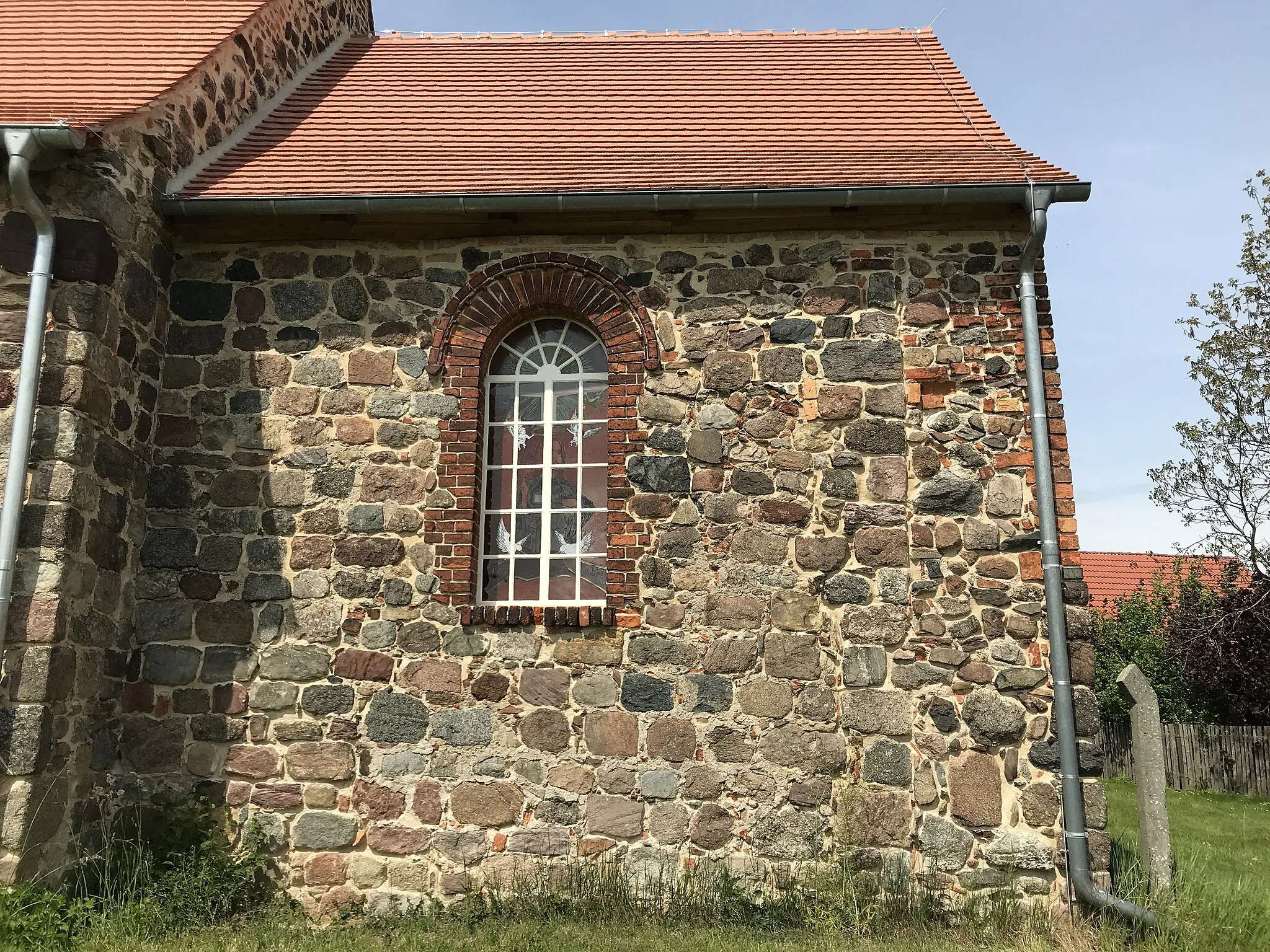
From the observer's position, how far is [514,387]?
629cm

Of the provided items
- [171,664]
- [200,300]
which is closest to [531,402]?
[200,300]

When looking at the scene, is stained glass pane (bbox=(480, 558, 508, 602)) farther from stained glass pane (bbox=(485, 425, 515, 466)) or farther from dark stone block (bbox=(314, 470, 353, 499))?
dark stone block (bbox=(314, 470, 353, 499))

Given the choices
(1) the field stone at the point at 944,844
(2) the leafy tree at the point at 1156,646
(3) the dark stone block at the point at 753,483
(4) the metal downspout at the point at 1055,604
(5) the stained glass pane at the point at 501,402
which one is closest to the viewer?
(4) the metal downspout at the point at 1055,604

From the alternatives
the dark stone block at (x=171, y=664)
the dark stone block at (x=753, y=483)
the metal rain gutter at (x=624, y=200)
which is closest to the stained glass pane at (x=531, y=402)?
the metal rain gutter at (x=624, y=200)

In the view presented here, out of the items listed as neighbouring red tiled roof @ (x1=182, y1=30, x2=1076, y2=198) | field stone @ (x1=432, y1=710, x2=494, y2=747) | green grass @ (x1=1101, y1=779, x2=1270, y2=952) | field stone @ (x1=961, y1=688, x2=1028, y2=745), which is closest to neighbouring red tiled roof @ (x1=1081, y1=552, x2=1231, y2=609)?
green grass @ (x1=1101, y1=779, x2=1270, y2=952)

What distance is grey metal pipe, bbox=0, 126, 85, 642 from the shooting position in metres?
4.93

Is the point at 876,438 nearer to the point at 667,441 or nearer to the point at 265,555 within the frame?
the point at 667,441

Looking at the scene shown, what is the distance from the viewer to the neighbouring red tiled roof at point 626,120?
244 inches

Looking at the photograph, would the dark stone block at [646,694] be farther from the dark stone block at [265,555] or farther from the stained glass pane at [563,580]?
the dark stone block at [265,555]

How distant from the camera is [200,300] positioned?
20.5 feet

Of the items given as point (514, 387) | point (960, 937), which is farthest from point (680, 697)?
point (514, 387)

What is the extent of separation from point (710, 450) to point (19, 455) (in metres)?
3.98

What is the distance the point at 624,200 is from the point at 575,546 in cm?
227

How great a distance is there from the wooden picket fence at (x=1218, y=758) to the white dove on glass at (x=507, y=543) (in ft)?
41.1
